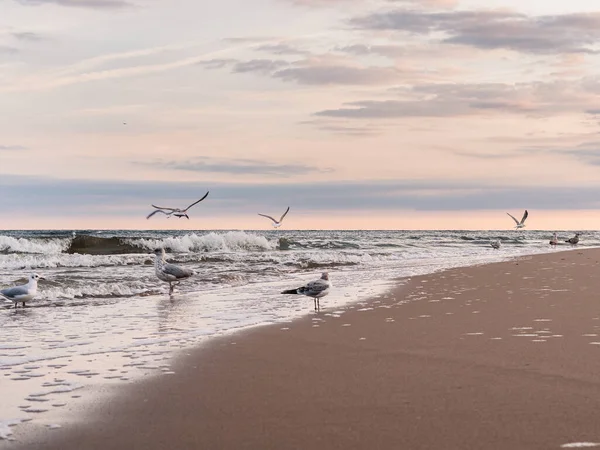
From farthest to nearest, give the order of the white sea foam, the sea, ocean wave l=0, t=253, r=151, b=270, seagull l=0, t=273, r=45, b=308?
ocean wave l=0, t=253, r=151, b=270 → seagull l=0, t=273, r=45, b=308 → the sea → the white sea foam

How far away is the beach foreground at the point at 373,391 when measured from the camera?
470 centimetres

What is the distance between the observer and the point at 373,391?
5.93 m

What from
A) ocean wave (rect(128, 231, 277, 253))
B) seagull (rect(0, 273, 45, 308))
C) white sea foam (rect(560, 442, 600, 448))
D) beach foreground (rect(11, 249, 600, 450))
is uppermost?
ocean wave (rect(128, 231, 277, 253))

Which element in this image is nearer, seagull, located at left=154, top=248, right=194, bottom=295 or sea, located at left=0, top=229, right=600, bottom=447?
sea, located at left=0, top=229, right=600, bottom=447

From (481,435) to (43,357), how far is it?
5.17 meters

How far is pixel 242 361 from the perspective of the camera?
7.50 meters

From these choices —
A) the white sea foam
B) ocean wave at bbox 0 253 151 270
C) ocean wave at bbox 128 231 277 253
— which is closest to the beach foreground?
the white sea foam

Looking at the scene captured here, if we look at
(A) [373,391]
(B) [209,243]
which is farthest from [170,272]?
(B) [209,243]

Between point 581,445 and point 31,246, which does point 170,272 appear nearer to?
point 581,445

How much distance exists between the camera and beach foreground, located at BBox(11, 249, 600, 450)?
4.70 meters

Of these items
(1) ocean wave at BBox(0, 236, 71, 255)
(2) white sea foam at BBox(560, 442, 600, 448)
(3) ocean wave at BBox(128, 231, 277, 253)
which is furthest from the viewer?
(3) ocean wave at BBox(128, 231, 277, 253)

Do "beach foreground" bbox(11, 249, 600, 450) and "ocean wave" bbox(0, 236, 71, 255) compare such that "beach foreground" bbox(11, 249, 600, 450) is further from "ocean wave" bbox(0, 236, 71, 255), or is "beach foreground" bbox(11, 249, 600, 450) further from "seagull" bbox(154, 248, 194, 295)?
"ocean wave" bbox(0, 236, 71, 255)

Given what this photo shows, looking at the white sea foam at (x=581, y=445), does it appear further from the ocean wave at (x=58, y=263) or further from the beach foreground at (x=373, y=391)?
the ocean wave at (x=58, y=263)

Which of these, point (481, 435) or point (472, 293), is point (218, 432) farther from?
point (472, 293)
